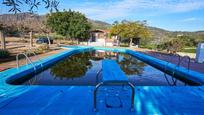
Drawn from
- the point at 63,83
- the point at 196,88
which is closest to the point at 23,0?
the point at 196,88

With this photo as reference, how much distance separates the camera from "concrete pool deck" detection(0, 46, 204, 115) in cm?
534

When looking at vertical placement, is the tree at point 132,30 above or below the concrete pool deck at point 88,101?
above

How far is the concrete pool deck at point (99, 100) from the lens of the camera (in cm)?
534

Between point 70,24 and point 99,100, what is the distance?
28554 millimetres

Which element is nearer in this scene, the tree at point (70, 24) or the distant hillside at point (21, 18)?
the distant hillside at point (21, 18)

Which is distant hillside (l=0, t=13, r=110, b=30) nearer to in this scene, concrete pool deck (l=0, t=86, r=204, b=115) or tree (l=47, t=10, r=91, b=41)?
concrete pool deck (l=0, t=86, r=204, b=115)

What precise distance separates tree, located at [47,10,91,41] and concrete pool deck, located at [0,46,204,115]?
26.7 metres

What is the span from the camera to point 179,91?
7.25 metres

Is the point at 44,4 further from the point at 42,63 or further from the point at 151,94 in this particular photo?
the point at 42,63

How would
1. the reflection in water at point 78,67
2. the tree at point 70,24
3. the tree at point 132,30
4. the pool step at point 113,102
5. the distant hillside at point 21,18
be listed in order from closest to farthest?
1. the distant hillside at point 21,18
2. the pool step at point 113,102
3. the reflection in water at point 78,67
4. the tree at point 70,24
5. the tree at point 132,30

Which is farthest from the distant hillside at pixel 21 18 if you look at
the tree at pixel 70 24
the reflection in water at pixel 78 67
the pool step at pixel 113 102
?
the tree at pixel 70 24

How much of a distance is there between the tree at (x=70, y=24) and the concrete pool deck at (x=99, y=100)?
A: 2666cm

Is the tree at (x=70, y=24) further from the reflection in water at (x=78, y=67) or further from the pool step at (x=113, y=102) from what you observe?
the pool step at (x=113, y=102)

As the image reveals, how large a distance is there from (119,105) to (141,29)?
30.4m
